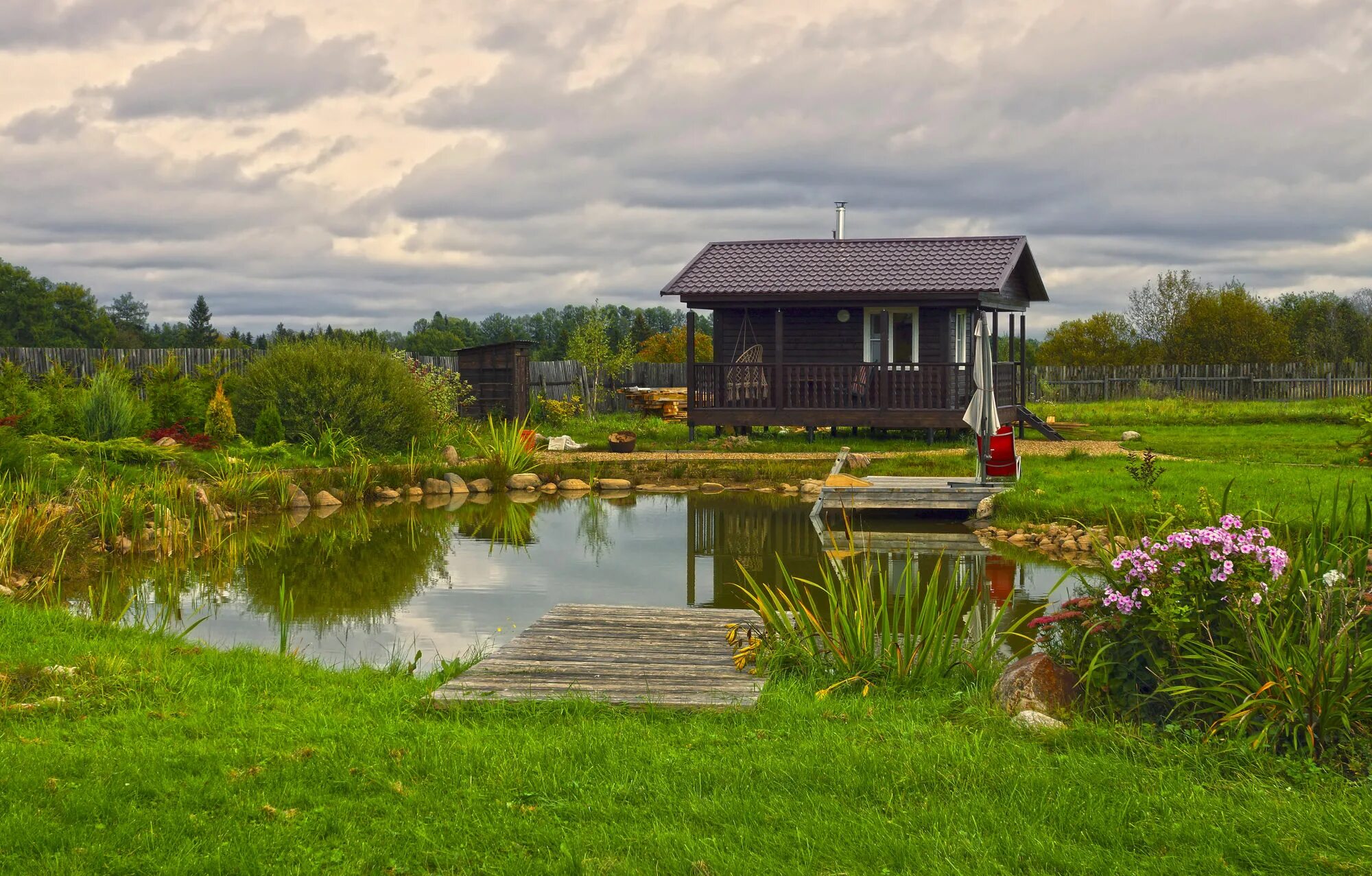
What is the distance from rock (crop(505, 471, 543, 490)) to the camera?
20.0 m

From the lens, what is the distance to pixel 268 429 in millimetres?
20453

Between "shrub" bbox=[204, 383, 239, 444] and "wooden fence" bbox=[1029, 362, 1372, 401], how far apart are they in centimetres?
2589

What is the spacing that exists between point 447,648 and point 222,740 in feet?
10.7

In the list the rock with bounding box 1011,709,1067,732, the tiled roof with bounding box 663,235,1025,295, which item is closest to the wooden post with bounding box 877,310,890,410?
the tiled roof with bounding box 663,235,1025,295

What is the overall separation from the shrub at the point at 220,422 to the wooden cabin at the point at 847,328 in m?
8.52

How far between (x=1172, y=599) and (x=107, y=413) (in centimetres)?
1810

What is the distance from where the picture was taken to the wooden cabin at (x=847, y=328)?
23.5 metres

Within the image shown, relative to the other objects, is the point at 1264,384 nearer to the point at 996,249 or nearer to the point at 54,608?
the point at 996,249

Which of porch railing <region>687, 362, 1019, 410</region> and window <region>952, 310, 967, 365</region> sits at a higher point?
window <region>952, 310, 967, 365</region>

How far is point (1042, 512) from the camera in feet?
47.2

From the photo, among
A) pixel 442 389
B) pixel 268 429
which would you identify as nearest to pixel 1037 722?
pixel 268 429

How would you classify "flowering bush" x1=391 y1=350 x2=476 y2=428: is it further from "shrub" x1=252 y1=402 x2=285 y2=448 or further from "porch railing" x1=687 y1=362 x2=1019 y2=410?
"porch railing" x1=687 y1=362 x2=1019 y2=410

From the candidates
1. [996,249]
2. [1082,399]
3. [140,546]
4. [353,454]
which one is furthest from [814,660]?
[1082,399]

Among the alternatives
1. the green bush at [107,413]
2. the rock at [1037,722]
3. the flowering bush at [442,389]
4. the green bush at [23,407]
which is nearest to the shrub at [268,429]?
the green bush at [107,413]
